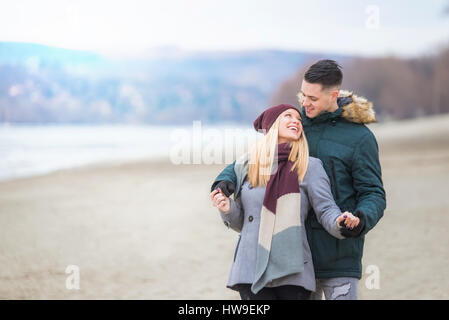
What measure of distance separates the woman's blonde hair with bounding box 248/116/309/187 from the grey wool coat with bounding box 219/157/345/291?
0.08 feet

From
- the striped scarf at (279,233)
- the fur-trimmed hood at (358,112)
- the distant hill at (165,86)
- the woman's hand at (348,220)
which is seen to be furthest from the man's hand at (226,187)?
the distant hill at (165,86)

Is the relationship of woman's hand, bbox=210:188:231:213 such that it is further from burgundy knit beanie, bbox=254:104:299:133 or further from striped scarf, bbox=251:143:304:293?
burgundy knit beanie, bbox=254:104:299:133

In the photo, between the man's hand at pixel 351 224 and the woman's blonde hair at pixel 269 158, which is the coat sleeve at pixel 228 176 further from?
the man's hand at pixel 351 224

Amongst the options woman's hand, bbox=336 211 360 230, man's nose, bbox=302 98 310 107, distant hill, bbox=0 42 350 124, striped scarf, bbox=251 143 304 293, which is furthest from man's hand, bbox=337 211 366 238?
distant hill, bbox=0 42 350 124

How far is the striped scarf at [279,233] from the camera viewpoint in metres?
1.64

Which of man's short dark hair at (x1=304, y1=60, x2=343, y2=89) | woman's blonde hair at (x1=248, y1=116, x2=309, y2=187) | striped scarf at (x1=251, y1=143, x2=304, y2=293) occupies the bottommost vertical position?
striped scarf at (x1=251, y1=143, x2=304, y2=293)

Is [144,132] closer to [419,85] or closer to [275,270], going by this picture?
[419,85]

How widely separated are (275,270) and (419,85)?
55.6 feet

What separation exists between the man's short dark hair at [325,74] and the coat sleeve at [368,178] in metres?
0.19

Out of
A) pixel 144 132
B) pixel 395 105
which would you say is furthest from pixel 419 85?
pixel 144 132

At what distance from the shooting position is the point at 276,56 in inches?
699

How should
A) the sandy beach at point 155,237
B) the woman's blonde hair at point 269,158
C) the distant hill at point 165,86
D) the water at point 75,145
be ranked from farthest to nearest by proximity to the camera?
the distant hill at point 165,86 → the water at point 75,145 → the sandy beach at point 155,237 → the woman's blonde hair at point 269,158

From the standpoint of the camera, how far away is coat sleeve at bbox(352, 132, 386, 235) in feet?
5.54
